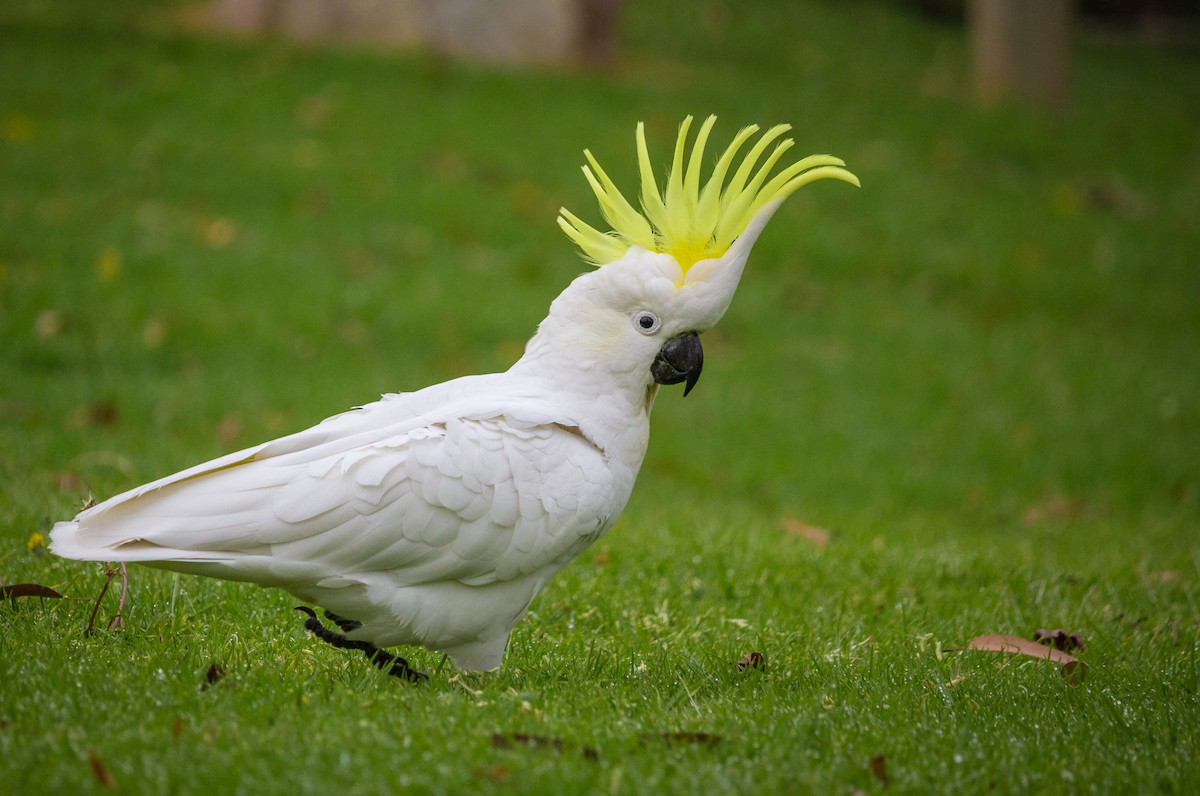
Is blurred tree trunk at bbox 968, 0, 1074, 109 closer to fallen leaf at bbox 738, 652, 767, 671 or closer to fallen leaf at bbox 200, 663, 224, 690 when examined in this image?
fallen leaf at bbox 738, 652, 767, 671

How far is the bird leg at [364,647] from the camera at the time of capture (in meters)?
3.37

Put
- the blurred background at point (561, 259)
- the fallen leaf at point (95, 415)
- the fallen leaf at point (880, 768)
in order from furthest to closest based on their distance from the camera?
1. the blurred background at point (561, 259)
2. the fallen leaf at point (95, 415)
3. the fallen leaf at point (880, 768)

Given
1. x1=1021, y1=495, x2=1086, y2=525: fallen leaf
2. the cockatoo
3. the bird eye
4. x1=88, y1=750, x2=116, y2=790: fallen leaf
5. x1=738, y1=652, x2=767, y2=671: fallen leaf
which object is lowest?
x1=1021, y1=495, x2=1086, y2=525: fallen leaf

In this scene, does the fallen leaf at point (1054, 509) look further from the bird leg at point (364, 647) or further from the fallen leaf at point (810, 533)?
the bird leg at point (364, 647)

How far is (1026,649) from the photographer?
3789 millimetres

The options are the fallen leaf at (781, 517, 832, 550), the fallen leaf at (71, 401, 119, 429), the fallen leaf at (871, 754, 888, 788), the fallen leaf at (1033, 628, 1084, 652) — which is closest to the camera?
the fallen leaf at (871, 754, 888, 788)

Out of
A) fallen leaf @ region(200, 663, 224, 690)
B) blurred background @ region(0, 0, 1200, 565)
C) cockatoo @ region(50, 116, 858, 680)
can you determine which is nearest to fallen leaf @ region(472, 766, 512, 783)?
cockatoo @ region(50, 116, 858, 680)

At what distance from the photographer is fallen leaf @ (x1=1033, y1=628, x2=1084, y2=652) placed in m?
3.87

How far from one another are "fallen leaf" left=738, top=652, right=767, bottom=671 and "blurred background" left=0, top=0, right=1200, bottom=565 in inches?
87.7

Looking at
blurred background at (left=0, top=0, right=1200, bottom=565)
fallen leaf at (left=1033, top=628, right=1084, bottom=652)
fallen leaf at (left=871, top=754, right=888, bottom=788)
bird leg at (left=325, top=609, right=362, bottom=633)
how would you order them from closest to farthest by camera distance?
fallen leaf at (left=871, top=754, right=888, bottom=788)
bird leg at (left=325, top=609, right=362, bottom=633)
fallen leaf at (left=1033, top=628, right=1084, bottom=652)
blurred background at (left=0, top=0, right=1200, bottom=565)

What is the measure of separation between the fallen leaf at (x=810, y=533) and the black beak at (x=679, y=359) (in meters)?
1.91

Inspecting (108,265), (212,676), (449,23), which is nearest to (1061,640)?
(212,676)

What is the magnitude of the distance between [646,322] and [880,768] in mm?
1345

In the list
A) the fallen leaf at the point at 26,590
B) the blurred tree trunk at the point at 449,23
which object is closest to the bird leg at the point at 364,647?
the fallen leaf at the point at 26,590
